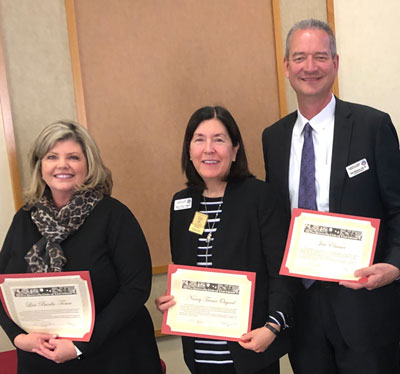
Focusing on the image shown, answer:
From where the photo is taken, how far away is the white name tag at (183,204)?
1.86 m

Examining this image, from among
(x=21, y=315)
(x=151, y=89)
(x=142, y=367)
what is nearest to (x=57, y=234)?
(x=21, y=315)

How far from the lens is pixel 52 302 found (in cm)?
161

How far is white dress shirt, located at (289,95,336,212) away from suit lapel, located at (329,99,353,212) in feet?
0.11

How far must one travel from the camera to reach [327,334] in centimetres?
177

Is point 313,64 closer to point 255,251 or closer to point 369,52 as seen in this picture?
point 255,251

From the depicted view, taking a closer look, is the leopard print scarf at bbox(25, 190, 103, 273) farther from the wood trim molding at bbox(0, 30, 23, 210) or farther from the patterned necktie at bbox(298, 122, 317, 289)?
the patterned necktie at bbox(298, 122, 317, 289)

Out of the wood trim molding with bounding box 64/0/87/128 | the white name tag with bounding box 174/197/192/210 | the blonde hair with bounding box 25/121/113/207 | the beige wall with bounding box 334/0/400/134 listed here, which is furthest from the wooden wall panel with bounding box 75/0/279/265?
the white name tag with bounding box 174/197/192/210

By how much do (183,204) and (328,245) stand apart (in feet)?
2.18

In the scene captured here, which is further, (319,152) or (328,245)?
(319,152)

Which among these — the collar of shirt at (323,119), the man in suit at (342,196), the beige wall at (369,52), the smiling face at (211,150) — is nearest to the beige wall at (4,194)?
the smiling face at (211,150)

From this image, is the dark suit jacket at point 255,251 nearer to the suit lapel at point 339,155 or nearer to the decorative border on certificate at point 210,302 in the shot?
the decorative border on certificate at point 210,302

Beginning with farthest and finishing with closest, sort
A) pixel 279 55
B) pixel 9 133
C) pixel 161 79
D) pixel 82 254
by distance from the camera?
pixel 279 55 < pixel 161 79 < pixel 9 133 < pixel 82 254

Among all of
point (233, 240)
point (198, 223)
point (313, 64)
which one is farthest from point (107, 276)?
point (313, 64)

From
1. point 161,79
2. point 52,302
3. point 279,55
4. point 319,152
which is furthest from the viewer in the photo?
point 279,55
